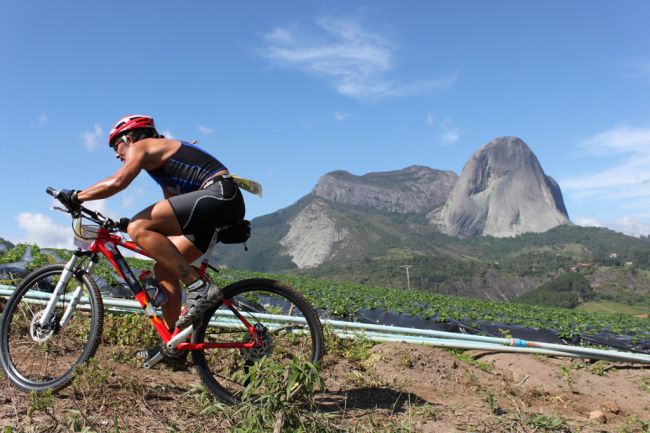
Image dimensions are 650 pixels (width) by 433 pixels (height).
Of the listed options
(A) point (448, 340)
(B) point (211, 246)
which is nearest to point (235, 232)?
(B) point (211, 246)

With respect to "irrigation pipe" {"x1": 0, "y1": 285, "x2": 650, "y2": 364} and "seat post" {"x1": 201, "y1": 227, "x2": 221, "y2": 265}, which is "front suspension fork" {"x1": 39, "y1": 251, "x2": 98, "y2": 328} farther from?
"irrigation pipe" {"x1": 0, "y1": 285, "x2": 650, "y2": 364}

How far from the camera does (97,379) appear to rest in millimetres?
3600

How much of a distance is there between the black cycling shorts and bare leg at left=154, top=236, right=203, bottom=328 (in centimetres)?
34

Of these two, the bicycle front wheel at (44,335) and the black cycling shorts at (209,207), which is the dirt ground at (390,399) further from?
the black cycling shorts at (209,207)

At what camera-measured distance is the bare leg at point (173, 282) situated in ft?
13.6

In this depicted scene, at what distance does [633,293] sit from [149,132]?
156 metres

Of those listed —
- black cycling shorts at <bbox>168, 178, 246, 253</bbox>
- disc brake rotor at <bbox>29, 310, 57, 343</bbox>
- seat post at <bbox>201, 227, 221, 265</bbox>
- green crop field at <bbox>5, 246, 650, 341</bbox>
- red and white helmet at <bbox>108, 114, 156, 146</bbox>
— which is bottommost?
green crop field at <bbox>5, 246, 650, 341</bbox>

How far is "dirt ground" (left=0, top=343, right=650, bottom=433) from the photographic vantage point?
329 centimetres

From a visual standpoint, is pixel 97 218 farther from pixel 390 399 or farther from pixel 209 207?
pixel 390 399

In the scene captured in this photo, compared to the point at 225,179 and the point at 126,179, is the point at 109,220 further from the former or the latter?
the point at 225,179

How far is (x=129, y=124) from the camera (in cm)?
402

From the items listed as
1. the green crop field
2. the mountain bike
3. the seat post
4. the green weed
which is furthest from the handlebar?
the green crop field

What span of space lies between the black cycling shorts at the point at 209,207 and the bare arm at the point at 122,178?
1.14 feet

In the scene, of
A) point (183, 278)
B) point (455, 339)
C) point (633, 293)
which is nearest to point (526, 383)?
point (455, 339)
